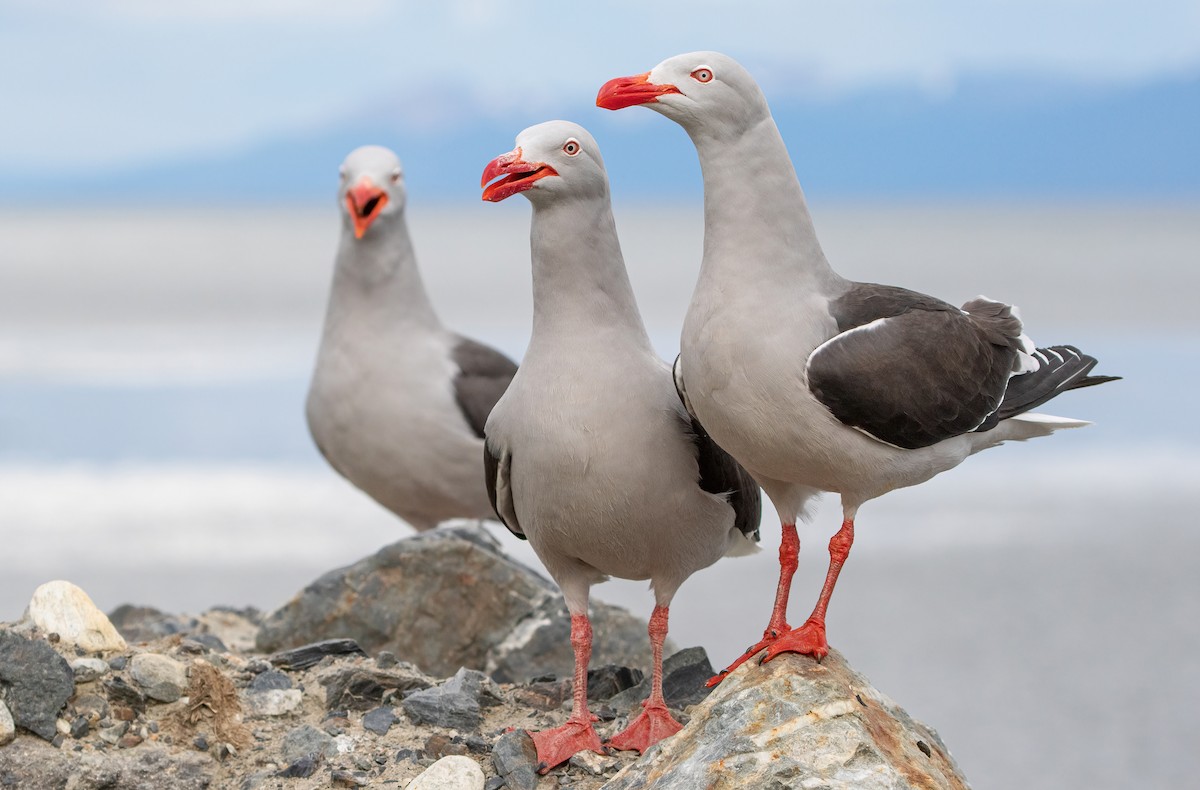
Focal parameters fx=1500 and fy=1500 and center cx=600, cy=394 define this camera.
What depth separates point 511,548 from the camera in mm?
10148

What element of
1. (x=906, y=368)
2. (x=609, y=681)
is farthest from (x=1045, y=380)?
(x=609, y=681)

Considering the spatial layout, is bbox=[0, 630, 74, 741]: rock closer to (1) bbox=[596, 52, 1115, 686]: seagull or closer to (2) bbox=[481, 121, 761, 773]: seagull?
(2) bbox=[481, 121, 761, 773]: seagull

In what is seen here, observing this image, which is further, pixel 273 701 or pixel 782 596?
pixel 273 701

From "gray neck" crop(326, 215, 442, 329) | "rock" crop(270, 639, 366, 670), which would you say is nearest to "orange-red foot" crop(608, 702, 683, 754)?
"rock" crop(270, 639, 366, 670)

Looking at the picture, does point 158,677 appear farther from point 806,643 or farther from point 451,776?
point 806,643

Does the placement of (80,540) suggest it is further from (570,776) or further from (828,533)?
(570,776)

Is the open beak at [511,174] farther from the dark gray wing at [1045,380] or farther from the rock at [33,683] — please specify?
the rock at [33,683]


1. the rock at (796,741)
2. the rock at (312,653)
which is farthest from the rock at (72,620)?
the rock at (796,741)

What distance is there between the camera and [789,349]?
153 inches

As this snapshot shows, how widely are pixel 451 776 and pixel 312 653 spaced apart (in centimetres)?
118

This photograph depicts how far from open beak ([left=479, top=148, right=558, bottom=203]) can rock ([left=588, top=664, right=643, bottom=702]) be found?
1.76 metres

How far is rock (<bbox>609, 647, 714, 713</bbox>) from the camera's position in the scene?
4883 mm

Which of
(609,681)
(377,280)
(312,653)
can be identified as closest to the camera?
(609,681)

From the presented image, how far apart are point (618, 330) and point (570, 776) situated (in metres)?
1.31
